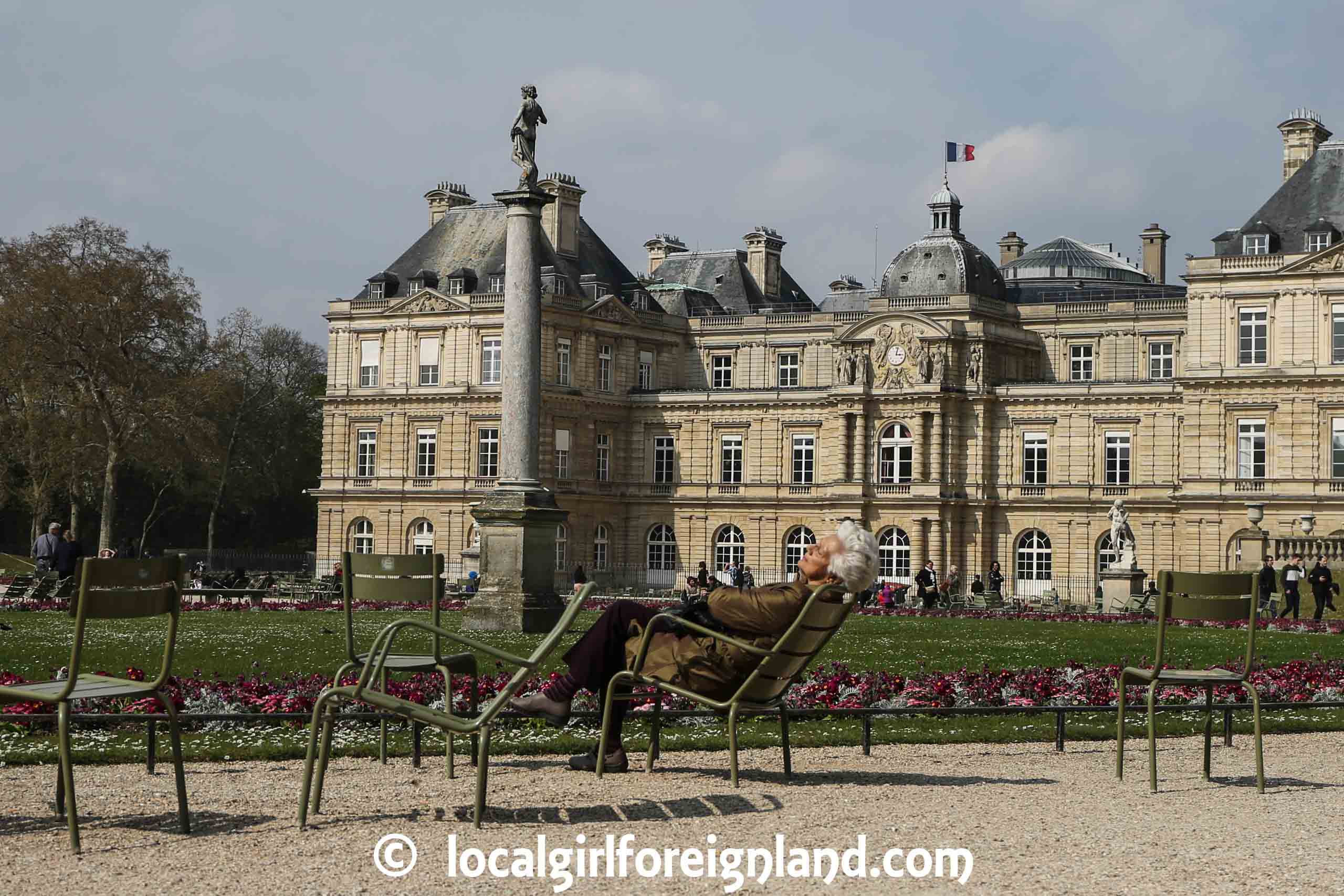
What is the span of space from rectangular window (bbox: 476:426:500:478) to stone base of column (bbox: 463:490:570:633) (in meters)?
38.3

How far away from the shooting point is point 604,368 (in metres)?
66.8

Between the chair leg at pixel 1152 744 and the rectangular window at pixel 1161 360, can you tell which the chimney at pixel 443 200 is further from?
the chair leg at pixel 1152 744

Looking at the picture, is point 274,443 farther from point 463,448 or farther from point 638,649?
point 638,649

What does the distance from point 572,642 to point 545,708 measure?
1249 cm

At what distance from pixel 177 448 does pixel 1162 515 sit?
31570 millimetres

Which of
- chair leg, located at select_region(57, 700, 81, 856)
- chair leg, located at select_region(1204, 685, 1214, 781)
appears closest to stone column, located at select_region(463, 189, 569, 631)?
chair leg, located at select_region(1204, 685, 1214, 781)

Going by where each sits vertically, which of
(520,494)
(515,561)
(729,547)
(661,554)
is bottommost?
(515,561)

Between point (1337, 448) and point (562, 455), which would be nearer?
point (1337, 448)

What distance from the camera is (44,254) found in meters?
58.9

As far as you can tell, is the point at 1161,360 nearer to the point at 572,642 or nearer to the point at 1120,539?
the point at 1120,539

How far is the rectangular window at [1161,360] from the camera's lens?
63875mm

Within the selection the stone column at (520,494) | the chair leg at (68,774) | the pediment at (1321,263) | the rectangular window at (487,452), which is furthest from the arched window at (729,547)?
the chair leg at (68,774)

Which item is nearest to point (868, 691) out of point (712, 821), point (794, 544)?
point (712, 821)

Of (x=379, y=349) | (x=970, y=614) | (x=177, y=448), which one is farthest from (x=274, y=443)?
(x=970, y=614)
